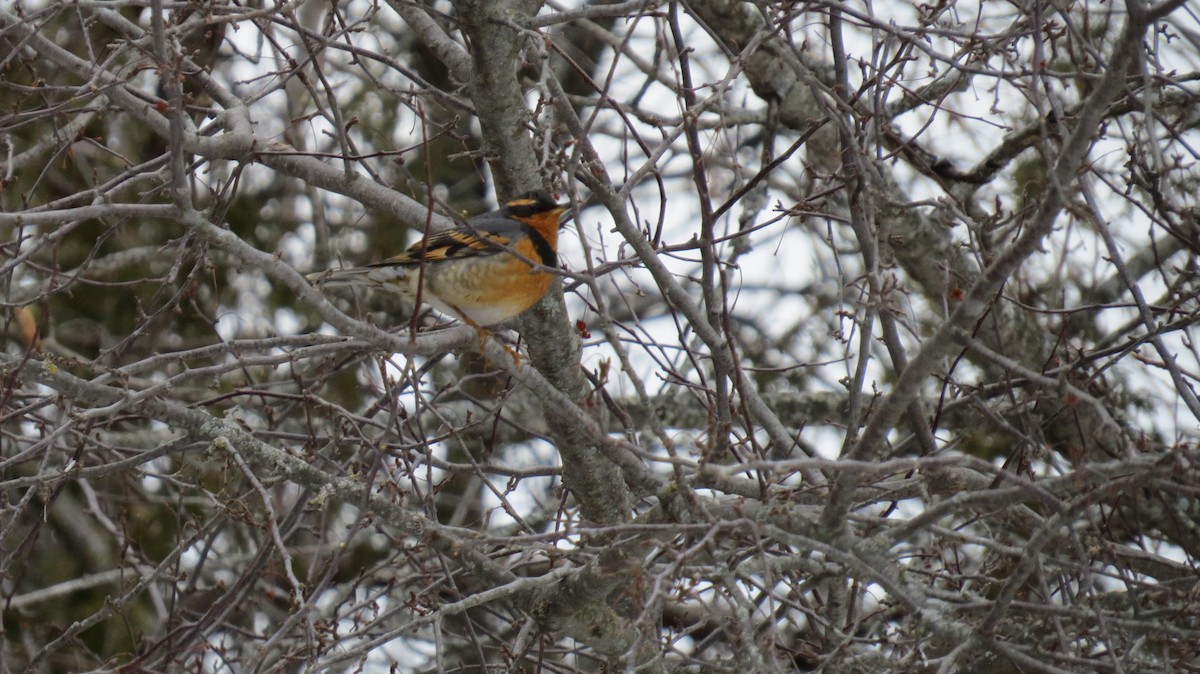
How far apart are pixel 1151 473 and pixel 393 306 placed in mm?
7263

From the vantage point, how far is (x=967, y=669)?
5227 millimetres

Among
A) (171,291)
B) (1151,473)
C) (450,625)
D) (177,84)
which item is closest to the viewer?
(1151,473)

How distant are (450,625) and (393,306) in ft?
10.7

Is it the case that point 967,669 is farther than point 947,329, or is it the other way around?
point 967,669

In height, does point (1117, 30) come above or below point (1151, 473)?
above

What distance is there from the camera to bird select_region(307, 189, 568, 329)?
590 cm

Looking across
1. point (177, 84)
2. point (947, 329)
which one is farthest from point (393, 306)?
point (947, 329)

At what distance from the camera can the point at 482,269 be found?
6152 mm

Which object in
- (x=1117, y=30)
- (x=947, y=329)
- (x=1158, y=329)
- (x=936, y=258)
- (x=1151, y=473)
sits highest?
(x=1117, y=30)

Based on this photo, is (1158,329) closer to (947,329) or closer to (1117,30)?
(947,329)

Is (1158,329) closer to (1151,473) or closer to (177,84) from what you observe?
(1151,473)

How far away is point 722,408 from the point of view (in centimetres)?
489

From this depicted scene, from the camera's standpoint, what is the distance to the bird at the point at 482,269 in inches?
232

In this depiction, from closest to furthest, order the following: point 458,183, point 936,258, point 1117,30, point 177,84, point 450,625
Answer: point 177,84 < point 936,258 < point 1117,30 < point 450,625 < point 458,183
